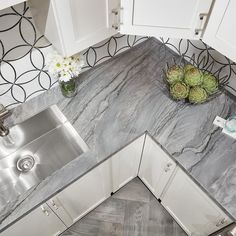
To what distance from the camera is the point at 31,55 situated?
128cm

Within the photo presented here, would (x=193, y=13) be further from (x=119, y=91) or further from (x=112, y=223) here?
(x=112, y=223)

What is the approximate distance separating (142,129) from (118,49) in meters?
0.63

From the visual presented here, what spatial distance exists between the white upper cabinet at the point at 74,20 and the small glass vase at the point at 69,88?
1.14 ft

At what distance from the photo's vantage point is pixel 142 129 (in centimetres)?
134

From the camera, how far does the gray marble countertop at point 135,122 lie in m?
1.16

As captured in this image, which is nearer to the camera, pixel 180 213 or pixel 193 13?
pixel 193 13

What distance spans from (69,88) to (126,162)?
22.6 inches

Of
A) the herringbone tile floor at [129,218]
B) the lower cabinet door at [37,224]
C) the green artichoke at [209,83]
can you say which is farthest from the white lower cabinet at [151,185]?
the green artichoke at [209,83]

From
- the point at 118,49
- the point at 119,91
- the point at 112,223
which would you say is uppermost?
the point at 118,49

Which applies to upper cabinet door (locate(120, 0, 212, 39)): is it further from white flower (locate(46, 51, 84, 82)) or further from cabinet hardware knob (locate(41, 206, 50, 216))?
cabinet hardware knob (locate(41, 206, 50, 216))

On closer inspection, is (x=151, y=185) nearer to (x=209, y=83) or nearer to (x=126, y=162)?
(x=126, y=162)

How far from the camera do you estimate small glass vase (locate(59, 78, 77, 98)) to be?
4.62ft

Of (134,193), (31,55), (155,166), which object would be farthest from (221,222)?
(31,55)

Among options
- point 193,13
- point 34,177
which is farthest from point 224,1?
point 34,177
